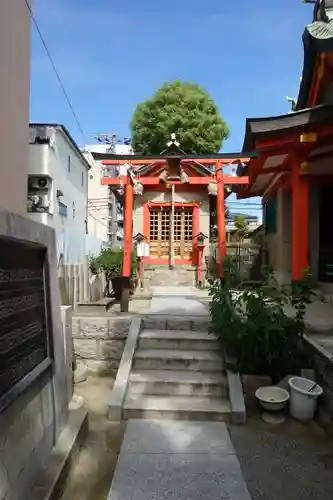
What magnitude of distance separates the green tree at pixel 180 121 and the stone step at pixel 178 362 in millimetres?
16869

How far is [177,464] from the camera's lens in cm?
381

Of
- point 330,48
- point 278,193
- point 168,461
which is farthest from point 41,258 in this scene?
point 278,193

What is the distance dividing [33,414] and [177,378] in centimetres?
270

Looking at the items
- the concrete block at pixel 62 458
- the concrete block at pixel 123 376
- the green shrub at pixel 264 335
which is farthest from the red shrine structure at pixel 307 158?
the concrete block at pixel 62 458

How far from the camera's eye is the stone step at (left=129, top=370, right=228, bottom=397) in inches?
213

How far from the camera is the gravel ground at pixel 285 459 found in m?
3.47

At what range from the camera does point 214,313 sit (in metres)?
6.26

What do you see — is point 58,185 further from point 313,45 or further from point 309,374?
point 309,374

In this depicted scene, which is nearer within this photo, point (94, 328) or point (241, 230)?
point (94, 328)

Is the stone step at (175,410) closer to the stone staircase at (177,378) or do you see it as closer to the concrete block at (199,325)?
the stone staircase at (177,378)

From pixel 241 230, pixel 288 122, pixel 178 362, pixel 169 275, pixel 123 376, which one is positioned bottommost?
pixel 123 376

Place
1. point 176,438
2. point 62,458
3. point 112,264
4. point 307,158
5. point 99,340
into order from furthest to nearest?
point 112,264 → point 307,158 → point 99,340 → point 176,438 → point 62,458

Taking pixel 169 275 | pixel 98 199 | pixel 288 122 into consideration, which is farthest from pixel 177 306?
pixel 98 199

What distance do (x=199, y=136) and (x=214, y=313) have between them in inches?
660
